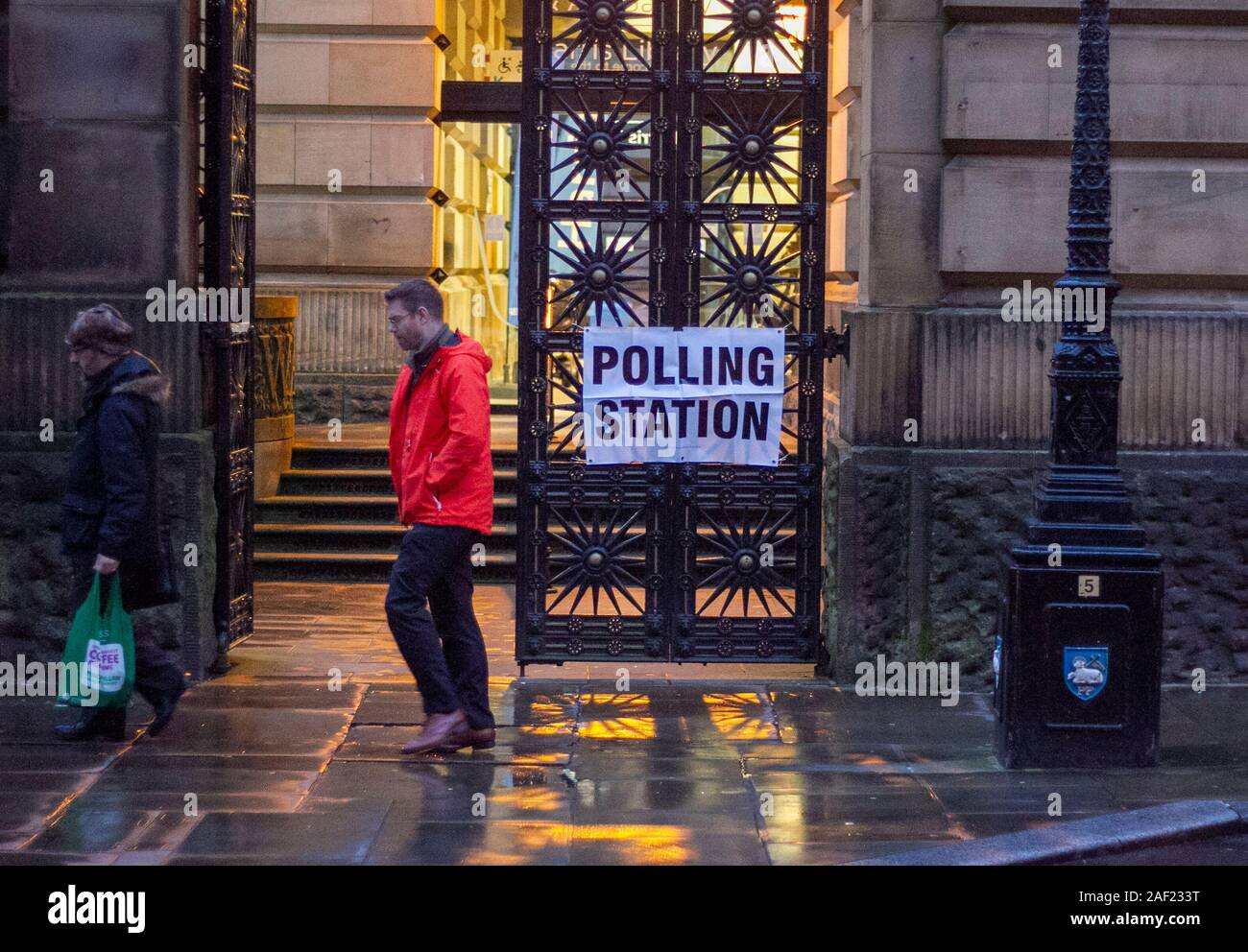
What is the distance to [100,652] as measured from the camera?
801 cm

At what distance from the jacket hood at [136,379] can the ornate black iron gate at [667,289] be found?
2.12m

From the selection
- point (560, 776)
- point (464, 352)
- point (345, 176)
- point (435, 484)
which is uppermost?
point (345, 176)

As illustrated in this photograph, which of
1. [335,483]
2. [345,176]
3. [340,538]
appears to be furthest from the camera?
[345,176]

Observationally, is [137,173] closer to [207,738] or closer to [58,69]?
[58,69]

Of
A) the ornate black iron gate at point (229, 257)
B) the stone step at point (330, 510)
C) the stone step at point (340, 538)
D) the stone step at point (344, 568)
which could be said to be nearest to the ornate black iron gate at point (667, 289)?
the ornate black iron gate at point (229, 257)

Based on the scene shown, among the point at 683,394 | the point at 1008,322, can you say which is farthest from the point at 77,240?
the point at 1008,322

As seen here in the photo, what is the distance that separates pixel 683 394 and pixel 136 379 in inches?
113

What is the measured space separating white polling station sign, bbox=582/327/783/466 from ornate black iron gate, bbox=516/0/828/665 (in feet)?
0.31

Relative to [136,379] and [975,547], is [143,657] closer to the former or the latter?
[136,379]

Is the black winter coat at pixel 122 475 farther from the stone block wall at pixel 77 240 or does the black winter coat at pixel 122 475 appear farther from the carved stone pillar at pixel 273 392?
the carved stone pillar at pixel 273 392

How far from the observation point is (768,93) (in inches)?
380

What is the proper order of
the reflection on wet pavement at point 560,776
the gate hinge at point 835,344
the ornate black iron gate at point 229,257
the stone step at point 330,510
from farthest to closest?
the stone step at point 330,510, the gate hinge at point 835,344, the ornate black iron gate at point 229,257, the reflection on wet pavement at point 560,776

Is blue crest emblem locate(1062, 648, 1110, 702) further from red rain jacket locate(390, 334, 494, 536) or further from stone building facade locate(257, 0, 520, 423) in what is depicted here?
stone building facade locate(257, 0, 520, 423)

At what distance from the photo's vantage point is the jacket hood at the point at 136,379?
8.08m
